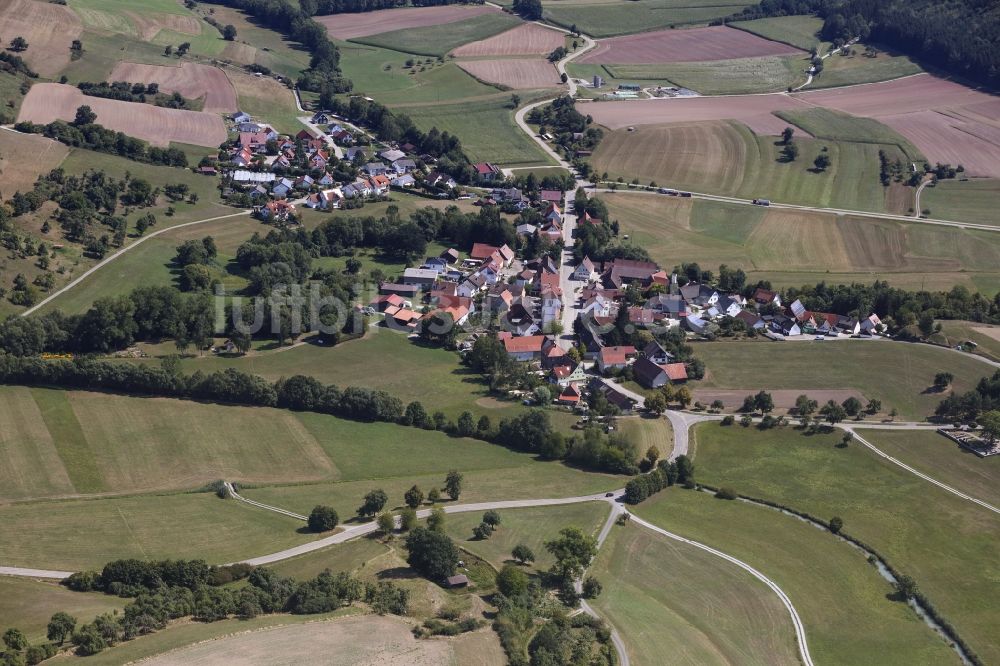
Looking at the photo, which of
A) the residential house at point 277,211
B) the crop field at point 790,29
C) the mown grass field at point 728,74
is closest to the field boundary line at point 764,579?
the residential house at point 277,211

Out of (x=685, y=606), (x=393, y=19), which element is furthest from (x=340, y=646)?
(x=393, y=19)

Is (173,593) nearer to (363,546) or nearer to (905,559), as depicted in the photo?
(363,546)

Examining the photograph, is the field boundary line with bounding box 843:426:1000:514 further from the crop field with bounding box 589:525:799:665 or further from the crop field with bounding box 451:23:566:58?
the crop field with bounding box 451:23:566:58

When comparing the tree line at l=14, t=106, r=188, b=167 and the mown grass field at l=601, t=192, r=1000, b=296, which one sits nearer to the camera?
the mown grass field at l=601, t=192, r=1000, b=296

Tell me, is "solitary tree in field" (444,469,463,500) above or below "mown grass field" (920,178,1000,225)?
below

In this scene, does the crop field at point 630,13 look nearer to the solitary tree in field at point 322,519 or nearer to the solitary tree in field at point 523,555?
the solitary tree in field at point 322,519

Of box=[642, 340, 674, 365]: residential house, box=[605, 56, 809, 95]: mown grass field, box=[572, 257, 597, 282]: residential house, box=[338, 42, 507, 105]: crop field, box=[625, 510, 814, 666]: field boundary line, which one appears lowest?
box=[625, 510, 814, 666]: field boundary line

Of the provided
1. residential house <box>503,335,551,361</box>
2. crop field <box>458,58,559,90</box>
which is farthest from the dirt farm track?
residential house <box>503,335,551,361</box>
